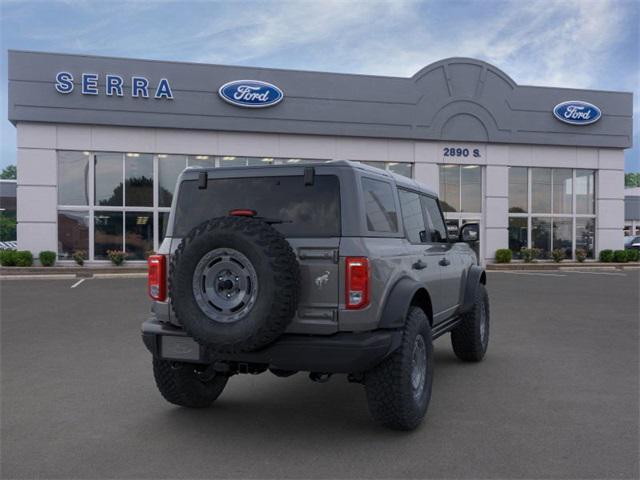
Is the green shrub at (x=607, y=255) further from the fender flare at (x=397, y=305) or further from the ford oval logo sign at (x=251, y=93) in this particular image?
the fender flare at (x=397, y=305)

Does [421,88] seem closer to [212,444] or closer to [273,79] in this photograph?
[273,79]

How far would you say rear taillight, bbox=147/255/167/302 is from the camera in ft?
15.0

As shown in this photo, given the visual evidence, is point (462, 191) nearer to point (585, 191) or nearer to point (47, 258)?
point (585, 191)

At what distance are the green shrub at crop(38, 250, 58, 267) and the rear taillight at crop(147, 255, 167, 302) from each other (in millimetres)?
19290

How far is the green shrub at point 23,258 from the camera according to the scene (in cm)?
2138

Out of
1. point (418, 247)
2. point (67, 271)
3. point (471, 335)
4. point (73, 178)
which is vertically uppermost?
point (73, 178)

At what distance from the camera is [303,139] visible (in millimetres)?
24812

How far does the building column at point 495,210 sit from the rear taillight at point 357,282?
23.3 meters

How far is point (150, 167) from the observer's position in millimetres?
23391

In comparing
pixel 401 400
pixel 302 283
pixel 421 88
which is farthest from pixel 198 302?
pixel 421 88

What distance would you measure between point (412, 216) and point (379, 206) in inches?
33.8

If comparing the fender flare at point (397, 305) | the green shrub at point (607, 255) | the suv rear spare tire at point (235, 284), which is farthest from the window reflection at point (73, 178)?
the green shrub at point (607, 255)

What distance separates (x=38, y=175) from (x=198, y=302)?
2080cm

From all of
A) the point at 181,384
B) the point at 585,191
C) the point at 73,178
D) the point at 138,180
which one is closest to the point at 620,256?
the point at 585,191
